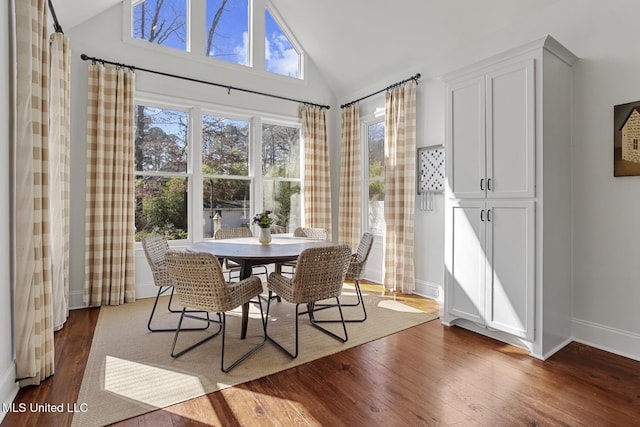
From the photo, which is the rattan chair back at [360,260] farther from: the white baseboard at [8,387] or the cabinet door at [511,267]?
the white baseboard at [8,387]

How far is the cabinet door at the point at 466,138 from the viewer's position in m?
2.83

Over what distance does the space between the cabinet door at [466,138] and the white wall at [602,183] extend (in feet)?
2.40

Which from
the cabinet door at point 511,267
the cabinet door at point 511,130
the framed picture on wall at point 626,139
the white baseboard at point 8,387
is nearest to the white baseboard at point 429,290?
the cabinet door at point 511,267

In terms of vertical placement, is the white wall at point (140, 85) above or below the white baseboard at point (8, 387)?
above

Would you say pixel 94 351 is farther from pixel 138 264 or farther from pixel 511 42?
pixel 511 42

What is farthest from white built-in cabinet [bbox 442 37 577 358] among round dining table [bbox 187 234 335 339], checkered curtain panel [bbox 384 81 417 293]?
round dining table [bbox 187 234 335 339]

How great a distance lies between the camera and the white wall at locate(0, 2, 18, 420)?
1793 mm

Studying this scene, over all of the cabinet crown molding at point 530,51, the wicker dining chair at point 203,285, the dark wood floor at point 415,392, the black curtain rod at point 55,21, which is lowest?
the dark wood floor at point 415,392

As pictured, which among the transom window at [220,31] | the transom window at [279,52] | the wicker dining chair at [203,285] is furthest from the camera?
the transom window at [279,52]

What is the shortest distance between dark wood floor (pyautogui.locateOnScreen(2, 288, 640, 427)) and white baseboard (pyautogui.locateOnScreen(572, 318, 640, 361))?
78 mm

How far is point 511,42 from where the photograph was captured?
3.26 m

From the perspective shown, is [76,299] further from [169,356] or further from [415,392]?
[415,392]

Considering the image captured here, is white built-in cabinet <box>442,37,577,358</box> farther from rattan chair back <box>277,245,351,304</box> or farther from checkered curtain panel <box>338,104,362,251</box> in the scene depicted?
checkered curtain panel <box>338,104,362,251</box>

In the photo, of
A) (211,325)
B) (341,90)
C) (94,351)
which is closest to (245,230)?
(211,325)
